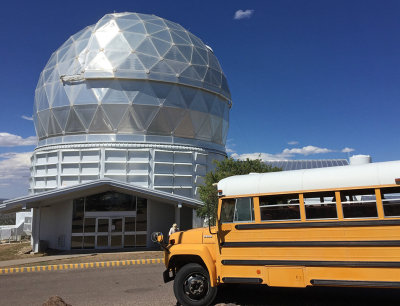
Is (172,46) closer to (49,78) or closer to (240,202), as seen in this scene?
(49,78)

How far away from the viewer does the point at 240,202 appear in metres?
7.22

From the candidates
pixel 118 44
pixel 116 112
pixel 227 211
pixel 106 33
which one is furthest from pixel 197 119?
pixel 227 211

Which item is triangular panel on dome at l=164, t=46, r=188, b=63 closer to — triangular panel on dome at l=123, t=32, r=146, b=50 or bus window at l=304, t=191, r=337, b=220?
triangular panel on dome at l=123, t=32, r=146, b=50

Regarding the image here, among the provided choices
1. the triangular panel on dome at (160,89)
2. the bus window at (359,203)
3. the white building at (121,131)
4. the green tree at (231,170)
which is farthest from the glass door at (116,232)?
the bus window at (359,203)

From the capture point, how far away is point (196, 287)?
24.1 feet

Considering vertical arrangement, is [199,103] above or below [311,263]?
above

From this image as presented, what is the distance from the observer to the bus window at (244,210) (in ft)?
23.4

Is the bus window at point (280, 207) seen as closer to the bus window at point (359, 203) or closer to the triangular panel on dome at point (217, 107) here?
the bus window at point (359, 203)

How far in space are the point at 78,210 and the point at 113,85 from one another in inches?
377

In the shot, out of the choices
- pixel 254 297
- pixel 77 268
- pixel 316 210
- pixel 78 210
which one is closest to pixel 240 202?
pixel 316 210

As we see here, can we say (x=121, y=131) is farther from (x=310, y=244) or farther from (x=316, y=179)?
(x=310, y=244)

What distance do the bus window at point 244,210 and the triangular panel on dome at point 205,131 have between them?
19268 millimetres

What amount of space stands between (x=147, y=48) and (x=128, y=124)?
6.42m

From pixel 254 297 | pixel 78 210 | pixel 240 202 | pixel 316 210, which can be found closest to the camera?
pixel 316 210
